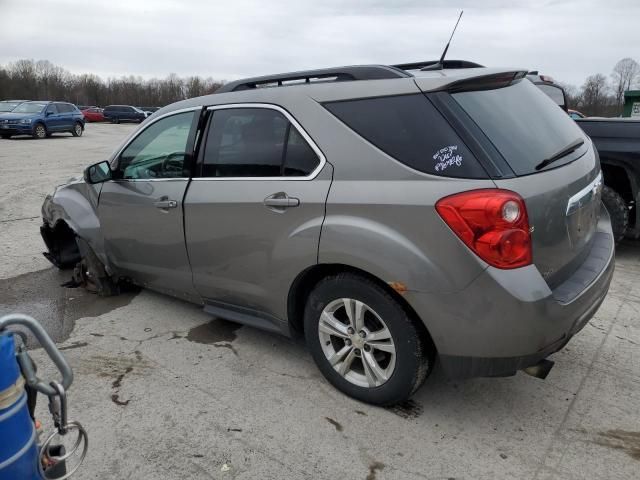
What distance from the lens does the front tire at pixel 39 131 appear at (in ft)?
72.3

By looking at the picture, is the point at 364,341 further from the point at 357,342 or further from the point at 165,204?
the point at 165,204

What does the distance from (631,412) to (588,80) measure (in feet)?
221

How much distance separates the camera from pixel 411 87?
260 cm

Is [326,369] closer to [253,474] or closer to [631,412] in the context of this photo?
[253,474]

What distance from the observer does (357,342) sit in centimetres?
280

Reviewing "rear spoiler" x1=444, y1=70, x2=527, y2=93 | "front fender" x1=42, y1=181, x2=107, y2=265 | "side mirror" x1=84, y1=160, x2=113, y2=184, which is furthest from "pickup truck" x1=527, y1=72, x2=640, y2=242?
"front fender" x1=42, y1=181, x2=107, y2=265

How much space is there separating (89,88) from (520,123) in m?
85.2

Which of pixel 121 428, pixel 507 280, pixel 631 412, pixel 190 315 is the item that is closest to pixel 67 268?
pixel 190 315

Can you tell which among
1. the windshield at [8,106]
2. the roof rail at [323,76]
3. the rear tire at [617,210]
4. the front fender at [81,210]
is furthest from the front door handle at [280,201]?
the windshield at [8,106]

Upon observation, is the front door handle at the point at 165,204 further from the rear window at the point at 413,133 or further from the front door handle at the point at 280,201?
the rear window at the point at 413,133

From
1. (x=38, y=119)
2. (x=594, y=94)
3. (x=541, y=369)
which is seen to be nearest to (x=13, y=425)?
(x=541, y=369)

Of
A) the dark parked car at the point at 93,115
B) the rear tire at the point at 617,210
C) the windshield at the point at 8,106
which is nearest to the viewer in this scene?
the rear tire at the point at 617,210

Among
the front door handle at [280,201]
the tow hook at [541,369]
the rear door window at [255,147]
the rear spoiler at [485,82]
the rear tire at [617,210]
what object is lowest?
the tow hook at [541,369]

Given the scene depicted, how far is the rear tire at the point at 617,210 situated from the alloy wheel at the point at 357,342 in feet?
12.3
